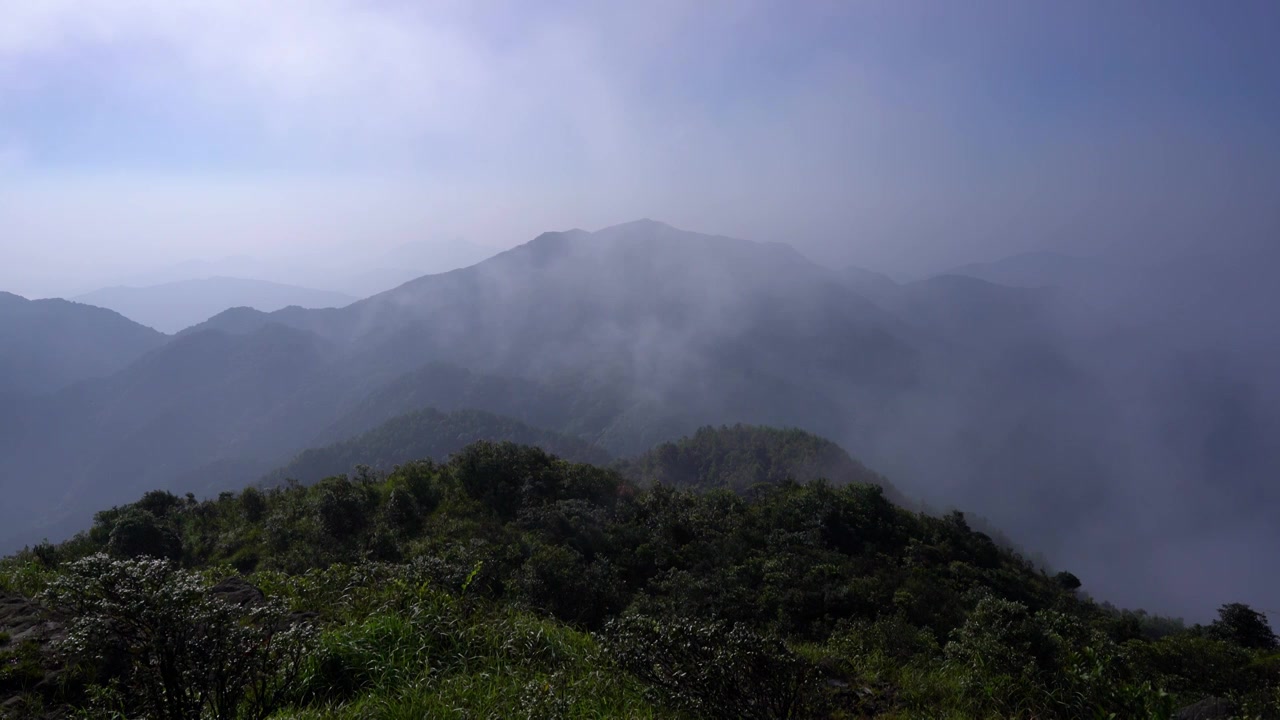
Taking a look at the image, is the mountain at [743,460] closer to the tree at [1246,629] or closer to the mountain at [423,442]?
the mountain at [423,442]

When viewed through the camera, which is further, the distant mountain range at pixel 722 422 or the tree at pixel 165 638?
the distant mountain range at pixel 722 422

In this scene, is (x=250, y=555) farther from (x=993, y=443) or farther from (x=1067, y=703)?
(x=993, y=443)

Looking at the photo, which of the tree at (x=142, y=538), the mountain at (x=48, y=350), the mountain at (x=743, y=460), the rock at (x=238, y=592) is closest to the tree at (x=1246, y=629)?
the rock at (x=238, y=592)

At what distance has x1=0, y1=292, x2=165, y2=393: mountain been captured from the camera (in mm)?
169775

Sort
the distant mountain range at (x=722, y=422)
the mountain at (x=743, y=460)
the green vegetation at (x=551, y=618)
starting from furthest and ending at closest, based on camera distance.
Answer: the distant mountain range at (x=722, y=422) < the mountain at (x=743, y=460) < the green vegetation at (x=551, y=618)

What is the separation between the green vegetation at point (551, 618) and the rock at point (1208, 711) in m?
0.14

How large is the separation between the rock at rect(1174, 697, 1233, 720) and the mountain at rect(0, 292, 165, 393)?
22720cm

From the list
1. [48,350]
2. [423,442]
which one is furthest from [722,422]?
[48,350]

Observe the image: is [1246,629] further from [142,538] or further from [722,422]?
[722,422]

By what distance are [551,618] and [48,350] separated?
820ft

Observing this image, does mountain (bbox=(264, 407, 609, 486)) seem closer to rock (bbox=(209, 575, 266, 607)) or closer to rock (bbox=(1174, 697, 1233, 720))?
rock (bbox=(209, 575, 266, 607))

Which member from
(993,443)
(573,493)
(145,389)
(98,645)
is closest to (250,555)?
(573,493)

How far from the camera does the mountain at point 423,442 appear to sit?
95250mm

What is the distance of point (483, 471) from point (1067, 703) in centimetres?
1324
